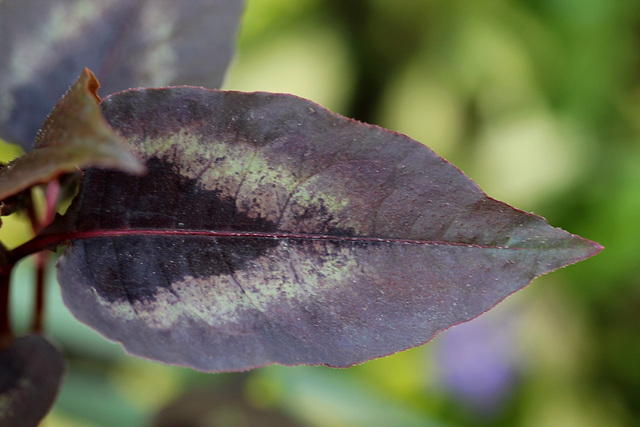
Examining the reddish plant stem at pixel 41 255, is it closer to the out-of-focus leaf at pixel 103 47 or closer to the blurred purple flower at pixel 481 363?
the out-of-focus leaf at pixel 103 47

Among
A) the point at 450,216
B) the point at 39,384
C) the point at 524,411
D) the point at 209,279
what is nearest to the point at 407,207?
the point at 450,216

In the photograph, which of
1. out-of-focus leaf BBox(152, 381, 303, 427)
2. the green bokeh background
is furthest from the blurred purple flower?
out-of-focus leaf BBox(152, 381, 303, 427)

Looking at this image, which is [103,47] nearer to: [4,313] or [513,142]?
[4,313]

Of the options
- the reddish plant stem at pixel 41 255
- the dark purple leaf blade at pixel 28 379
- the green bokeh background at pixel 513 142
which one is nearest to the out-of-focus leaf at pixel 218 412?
the reddish plant stem at pixel 41 255

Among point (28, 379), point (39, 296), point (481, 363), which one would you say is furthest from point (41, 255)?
point (481, 363)

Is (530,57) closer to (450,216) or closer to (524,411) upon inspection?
(524,411)
